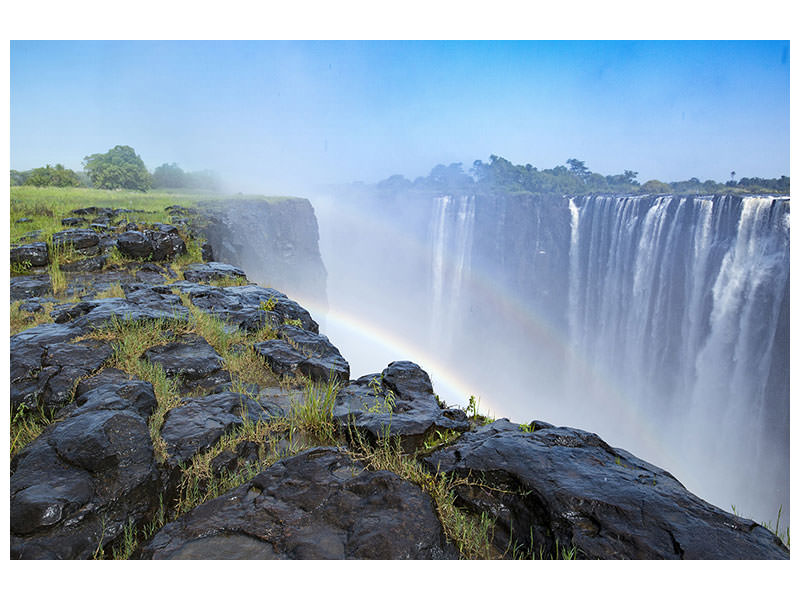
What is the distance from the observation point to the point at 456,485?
249cm

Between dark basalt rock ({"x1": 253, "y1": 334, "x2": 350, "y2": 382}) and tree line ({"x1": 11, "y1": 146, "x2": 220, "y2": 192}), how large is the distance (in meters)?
5.98

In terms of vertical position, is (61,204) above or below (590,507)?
above

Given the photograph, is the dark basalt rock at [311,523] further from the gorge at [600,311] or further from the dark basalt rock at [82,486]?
the gorge at [600,311]

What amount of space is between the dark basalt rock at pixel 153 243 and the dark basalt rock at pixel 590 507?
25.4ft

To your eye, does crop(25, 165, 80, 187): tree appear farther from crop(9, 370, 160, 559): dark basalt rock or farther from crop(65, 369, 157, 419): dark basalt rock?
crop(9, 370, 160, 559): dark basalt rock

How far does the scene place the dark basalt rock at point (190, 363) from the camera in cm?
383

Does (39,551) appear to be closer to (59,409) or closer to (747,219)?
(59,409)

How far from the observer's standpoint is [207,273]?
26.2ft

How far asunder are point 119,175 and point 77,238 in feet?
26.4

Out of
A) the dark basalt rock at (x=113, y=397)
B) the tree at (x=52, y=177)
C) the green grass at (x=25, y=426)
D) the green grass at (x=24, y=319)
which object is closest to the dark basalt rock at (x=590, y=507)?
the dark basalt rock at (x=113, y=397)

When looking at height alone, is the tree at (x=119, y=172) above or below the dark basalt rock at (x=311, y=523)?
above

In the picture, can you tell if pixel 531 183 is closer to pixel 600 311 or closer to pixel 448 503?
pixel 600 311

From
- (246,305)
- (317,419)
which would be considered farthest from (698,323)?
(317,419)

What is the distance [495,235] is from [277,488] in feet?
138
